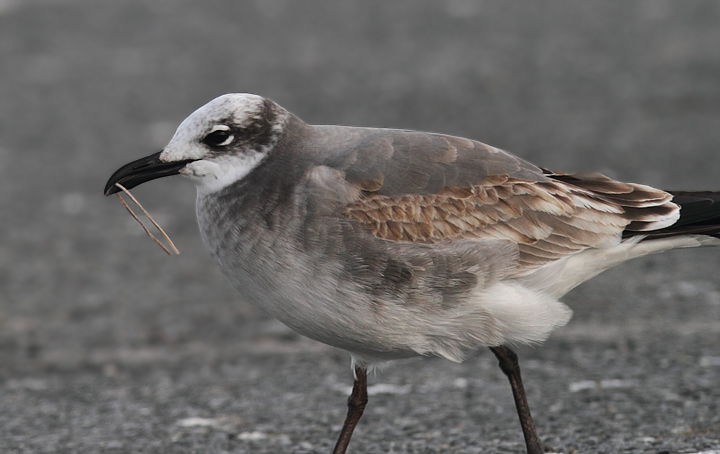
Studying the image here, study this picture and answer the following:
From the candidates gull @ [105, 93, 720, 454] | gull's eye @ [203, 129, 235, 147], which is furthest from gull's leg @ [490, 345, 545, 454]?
gull's eye @ [203, 129, 235, 147]

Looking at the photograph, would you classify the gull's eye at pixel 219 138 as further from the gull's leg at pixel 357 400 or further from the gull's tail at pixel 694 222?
the gull's tail at pixel 694 222

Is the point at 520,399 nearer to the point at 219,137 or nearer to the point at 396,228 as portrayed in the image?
the point at 396,228

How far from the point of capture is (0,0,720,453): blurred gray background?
21.6 ft

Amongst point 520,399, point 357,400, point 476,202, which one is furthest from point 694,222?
point 357,400

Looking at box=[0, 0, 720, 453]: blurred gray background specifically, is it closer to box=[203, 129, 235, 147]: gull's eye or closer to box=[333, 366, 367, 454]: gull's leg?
box=[333, 366, 367, 454]: gull's leg

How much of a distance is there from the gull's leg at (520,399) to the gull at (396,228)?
15mm

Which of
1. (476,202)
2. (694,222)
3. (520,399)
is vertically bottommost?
(520,399)

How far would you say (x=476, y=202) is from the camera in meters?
5.27

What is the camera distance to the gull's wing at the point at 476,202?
5.13 m

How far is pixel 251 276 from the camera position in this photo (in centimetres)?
502

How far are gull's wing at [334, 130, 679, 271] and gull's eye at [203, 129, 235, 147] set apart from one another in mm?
635

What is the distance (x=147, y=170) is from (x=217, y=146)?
427mm

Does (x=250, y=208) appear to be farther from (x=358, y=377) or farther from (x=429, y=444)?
(x=429, y=444)

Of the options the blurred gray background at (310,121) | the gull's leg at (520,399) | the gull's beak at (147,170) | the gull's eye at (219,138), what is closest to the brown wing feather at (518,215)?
the gull's leg at (520,399)
